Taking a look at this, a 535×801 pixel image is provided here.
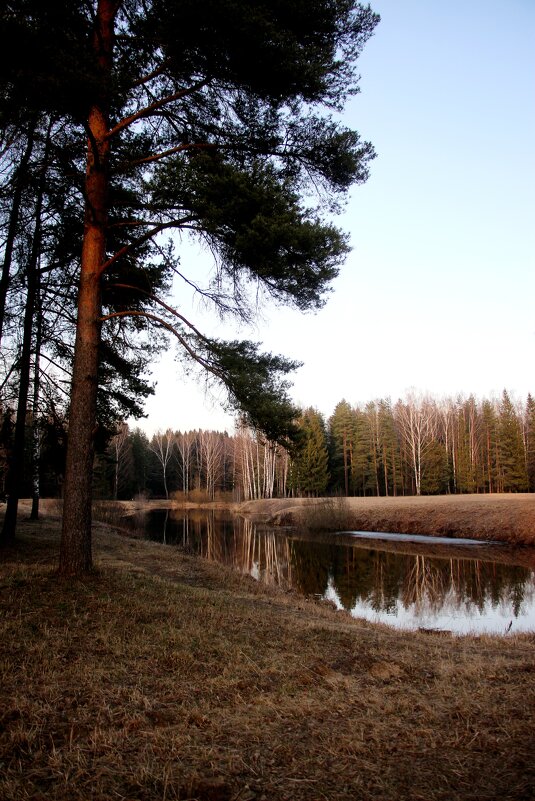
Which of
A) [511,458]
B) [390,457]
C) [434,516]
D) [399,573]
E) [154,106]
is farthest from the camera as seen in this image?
[390,457]

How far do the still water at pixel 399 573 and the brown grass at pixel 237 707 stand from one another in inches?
235

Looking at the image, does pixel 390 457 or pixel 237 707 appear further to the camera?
pixel 390 457

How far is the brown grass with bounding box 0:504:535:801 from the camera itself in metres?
2.98

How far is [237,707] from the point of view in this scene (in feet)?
13.5

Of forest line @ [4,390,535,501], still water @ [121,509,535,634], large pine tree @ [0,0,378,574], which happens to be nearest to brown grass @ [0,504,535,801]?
large pine tree @ [0,0,378,574]

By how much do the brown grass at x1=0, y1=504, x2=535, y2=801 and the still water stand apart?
5967 mm

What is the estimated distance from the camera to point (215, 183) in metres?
7.36

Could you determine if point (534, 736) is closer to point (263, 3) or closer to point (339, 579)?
point (263, 3)

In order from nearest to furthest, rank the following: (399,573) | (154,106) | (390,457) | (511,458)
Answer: (154,106), (399,573), (511,458), (390,457)

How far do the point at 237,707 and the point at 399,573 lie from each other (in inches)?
607

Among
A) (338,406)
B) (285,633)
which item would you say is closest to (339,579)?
(285,633)

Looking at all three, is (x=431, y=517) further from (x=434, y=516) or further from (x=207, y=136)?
(x=207, y=136)

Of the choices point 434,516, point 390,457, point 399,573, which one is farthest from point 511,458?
point 399,573

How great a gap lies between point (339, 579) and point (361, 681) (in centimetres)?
1282
